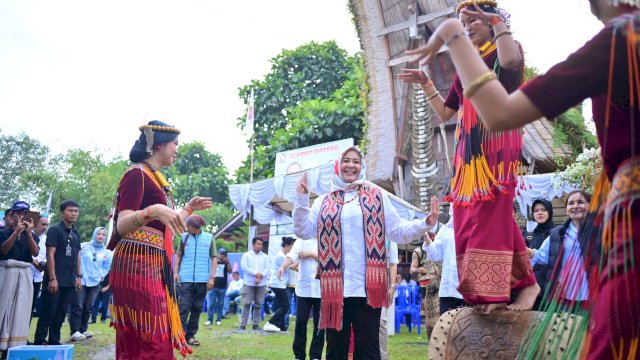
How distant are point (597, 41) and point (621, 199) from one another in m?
0.42

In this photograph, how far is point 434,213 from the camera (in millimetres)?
4074

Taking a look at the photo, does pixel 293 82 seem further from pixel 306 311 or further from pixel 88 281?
pixel 306 311

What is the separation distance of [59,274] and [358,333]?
5919mm

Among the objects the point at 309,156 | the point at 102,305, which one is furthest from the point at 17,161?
the point at 102,305

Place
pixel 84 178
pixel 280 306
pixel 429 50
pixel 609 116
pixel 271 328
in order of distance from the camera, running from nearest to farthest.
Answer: pixel 609 116, pixel 429 50, pixel 280 306, pixel 271 328, pixel 84 178

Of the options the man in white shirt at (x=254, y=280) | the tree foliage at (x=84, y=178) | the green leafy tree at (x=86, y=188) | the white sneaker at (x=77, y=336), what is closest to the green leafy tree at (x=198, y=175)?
the tree foliage at (x=84, y=178)

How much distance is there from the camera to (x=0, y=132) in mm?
52594

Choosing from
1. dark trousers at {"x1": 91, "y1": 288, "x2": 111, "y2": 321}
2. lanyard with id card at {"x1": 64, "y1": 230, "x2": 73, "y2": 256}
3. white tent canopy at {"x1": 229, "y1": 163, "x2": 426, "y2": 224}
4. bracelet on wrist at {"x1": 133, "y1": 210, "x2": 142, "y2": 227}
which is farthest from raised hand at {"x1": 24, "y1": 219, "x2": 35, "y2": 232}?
white tent canopy at {"x1": 229, "y1": 163, "x2": 426, "y2": 224}

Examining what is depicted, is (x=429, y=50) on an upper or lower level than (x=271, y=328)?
upper

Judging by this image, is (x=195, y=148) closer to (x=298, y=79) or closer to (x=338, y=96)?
(x=298, y=79)

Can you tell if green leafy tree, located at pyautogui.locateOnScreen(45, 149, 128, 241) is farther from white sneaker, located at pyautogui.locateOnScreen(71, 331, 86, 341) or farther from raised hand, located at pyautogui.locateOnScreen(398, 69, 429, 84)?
raised hand, located at pyautogui.locateOnScreen(398, 69, 429, 84)

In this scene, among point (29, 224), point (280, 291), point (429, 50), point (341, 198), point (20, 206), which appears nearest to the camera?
point (429, 50)

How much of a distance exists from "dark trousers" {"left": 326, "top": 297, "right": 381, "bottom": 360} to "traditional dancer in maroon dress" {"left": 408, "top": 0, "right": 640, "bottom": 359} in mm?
2793

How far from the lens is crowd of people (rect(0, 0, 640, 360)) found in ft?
4.91
